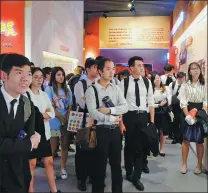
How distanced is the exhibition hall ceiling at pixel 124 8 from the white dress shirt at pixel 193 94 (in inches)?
290

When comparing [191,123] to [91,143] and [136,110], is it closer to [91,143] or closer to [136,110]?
[136,110]

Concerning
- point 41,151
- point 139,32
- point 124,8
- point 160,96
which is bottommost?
point 41,151

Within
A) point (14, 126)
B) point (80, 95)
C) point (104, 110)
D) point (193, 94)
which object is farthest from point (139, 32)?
point (14, 126)

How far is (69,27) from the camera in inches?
312

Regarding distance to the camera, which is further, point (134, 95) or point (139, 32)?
point (139, 32)

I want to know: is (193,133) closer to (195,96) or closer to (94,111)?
(195,96)

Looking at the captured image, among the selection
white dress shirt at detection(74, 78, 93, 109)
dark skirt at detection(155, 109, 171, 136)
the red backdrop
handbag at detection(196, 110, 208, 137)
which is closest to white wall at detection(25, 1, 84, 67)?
the red backdrop

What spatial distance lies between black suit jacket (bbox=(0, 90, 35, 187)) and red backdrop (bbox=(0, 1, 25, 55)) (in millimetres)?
2990

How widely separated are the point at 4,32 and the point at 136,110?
2564 mm

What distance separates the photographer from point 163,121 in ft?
15.0

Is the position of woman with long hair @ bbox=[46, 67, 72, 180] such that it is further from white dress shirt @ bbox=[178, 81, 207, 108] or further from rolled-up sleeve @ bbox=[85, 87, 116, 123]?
white dress shirt @ bbox=[178, 81, 207, 108]

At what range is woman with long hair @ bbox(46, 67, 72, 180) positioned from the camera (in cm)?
319

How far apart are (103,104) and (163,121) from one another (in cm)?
225

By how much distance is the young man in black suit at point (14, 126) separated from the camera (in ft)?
4.54
